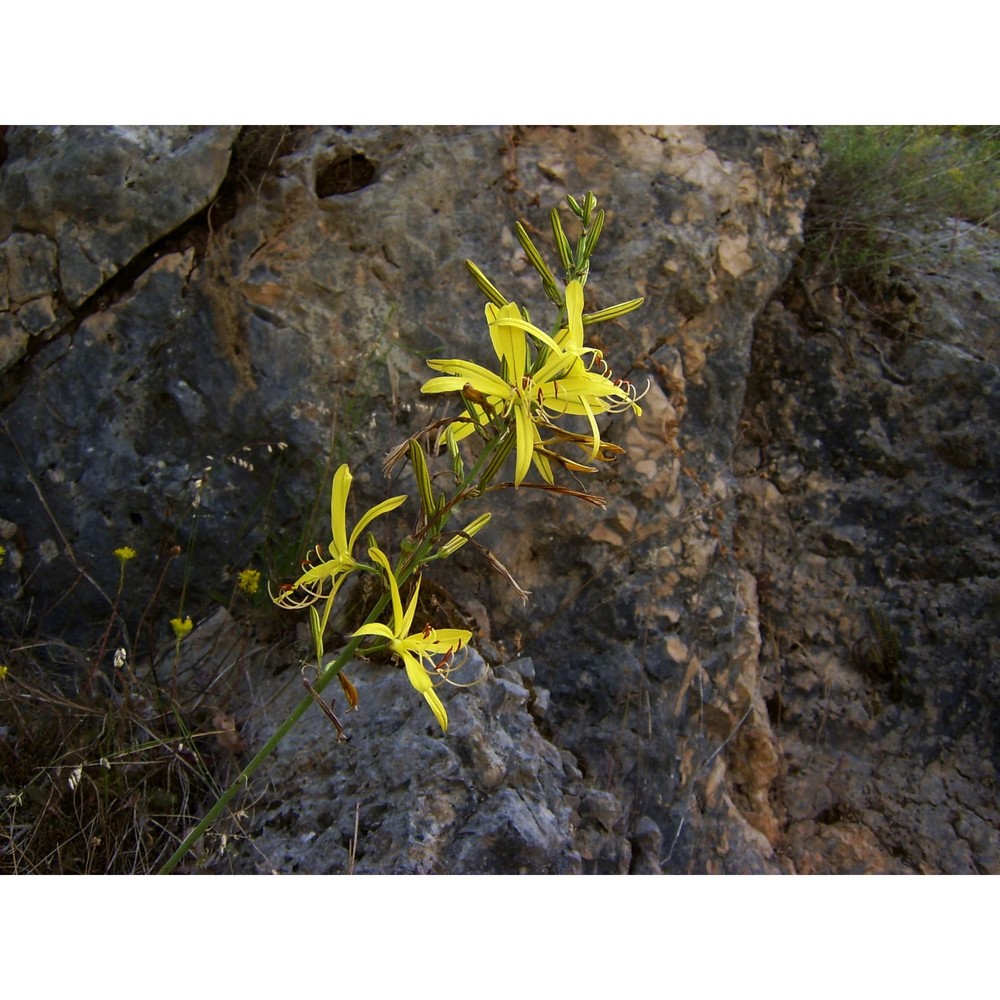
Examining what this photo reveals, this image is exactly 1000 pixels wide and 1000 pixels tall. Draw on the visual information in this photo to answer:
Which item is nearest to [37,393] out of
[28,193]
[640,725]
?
[28,193]

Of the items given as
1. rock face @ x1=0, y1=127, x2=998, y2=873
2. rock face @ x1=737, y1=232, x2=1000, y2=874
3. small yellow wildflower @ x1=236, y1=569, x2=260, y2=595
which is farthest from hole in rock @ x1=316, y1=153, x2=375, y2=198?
rock face @ x1=737, y1=232, x2=1000, y2=874

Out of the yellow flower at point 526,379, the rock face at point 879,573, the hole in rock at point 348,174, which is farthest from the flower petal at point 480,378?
the rock face at point 879,573

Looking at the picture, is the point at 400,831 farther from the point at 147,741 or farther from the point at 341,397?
the point at 341,397

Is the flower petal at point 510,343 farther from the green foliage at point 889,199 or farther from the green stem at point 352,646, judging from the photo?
the green foliage at point 889,199

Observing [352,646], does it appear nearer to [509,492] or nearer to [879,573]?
[509,492]

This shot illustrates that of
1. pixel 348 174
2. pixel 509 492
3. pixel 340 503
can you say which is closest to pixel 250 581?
pixel 509 492

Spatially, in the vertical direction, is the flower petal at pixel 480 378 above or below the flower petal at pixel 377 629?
above

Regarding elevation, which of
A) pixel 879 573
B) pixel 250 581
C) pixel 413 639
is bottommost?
pixel 879 573
